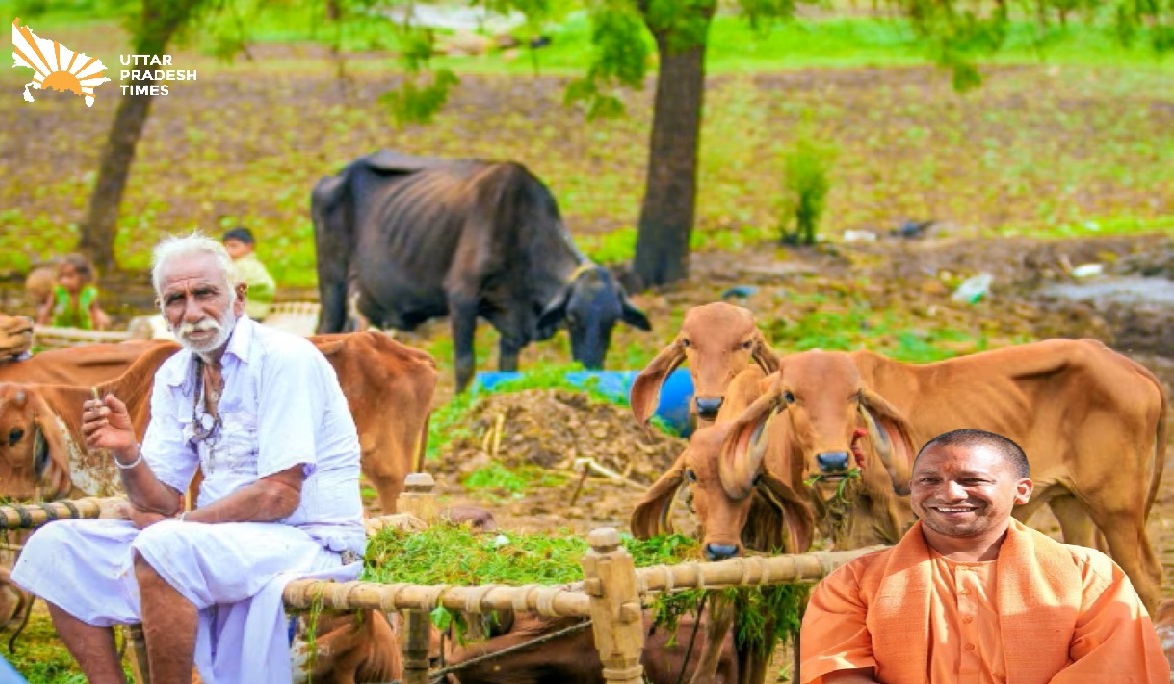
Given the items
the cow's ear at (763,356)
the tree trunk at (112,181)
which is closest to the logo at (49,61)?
the tree trunk at (112,181)

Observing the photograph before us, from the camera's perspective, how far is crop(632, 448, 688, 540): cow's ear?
6316mm

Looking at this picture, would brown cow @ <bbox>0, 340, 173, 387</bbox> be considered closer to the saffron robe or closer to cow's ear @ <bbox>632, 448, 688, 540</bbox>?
cow's ear @ <bbox>632, 448, 688, 540</bbox>

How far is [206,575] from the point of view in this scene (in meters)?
5.34

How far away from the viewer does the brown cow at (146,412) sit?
7512 mm

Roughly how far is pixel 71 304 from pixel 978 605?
9400 millimetres

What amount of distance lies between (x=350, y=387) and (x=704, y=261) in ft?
35.0

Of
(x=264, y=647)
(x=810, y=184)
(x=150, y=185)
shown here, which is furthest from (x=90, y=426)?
(x=150, y=185)

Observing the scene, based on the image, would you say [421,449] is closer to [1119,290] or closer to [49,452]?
[49,452]

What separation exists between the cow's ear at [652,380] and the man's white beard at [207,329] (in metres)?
2.14

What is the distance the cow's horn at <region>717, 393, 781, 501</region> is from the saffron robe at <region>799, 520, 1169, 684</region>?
137 cm

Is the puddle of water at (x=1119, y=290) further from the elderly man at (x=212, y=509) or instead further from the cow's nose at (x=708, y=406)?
the elderly man at (x=212, y=509)

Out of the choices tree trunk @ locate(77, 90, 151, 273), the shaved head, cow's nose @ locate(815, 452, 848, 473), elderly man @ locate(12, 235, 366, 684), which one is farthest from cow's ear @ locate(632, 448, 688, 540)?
tree trunk @ locate(77, 90, 151, 273)

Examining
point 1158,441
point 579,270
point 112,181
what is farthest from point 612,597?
point 112,181

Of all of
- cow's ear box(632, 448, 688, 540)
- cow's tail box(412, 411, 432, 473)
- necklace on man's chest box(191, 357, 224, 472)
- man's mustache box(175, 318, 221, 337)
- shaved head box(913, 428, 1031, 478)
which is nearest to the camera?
shaved head box(913, 428, 1031, 478)
